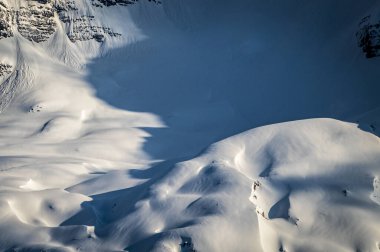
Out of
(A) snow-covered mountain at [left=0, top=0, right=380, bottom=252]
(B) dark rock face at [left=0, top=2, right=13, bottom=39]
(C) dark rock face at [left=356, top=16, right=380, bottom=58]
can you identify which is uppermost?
(B) dark rock face at [left=0, top=2, right=13, bottom=39]

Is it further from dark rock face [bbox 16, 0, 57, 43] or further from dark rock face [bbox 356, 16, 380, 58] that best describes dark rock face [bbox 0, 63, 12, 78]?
dark rock face [bbox 356, 16, 380, 58]

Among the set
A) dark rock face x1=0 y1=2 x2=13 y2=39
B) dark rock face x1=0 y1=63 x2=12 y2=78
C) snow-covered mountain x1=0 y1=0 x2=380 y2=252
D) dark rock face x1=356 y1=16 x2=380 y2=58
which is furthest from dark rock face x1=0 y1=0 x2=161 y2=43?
dark rock face x1=356 y1=16 x2=380 y2=58

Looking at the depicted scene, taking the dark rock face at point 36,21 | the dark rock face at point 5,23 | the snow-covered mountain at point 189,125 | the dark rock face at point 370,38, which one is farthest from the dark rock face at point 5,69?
the dark rock face at point 370,38

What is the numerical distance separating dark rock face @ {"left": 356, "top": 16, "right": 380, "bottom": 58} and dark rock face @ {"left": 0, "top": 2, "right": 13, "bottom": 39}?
32363 millimetres

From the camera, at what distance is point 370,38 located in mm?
43938

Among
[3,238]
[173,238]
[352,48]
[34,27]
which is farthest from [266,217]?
[34,27]

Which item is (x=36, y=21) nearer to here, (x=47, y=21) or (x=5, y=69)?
(x=47, y=21)

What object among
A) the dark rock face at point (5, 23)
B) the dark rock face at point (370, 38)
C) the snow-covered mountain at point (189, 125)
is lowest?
the snow-covered mountain at point (189, 125)

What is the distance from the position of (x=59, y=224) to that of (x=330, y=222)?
11713 millimetres

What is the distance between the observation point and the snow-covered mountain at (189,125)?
78.2ft

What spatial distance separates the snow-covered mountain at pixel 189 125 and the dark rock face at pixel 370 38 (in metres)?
0.14

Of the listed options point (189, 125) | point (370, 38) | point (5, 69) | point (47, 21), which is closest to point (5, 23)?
point (47, 21)

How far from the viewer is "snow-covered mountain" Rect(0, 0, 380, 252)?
23.8 m

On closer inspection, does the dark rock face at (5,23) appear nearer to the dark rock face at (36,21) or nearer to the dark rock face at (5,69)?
the dark rock face at (36,21)
